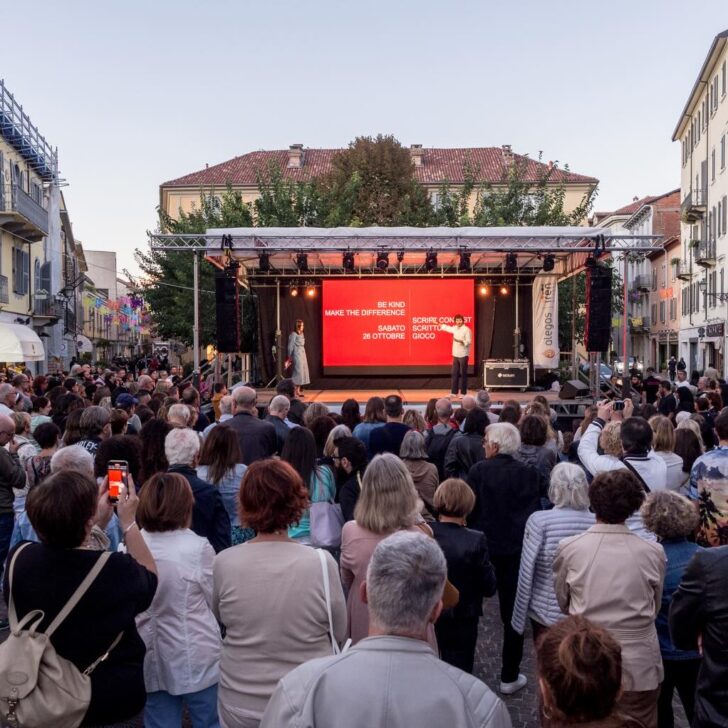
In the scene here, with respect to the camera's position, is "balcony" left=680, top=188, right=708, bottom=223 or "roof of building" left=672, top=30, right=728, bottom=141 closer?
"roof of building" left=672, top=30, right=728, bottom=141

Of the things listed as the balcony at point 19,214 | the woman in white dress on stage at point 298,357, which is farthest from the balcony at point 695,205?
the balcony at point 19,214

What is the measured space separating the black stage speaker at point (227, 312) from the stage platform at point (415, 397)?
1329 mm

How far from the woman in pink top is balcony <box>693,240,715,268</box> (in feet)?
112

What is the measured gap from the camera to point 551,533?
150 inches

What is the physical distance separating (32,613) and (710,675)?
7.23 feet

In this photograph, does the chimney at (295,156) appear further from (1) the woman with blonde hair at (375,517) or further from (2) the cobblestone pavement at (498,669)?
(1) the woman with blonde hair at (375,517)

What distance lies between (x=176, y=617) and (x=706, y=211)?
1473 inches

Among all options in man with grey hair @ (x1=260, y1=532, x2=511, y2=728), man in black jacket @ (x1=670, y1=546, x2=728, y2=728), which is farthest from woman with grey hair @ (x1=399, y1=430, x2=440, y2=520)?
man with grey hair @ (x1=260, y1=532, x2=511, y2=728)

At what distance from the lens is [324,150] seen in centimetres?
5112

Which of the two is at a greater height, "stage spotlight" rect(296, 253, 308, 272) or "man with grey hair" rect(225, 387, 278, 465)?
"stage spotlight" rect(296, 253, 308, 272)

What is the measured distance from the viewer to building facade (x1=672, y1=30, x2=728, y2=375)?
106ft

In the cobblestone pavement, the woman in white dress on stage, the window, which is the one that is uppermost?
the window

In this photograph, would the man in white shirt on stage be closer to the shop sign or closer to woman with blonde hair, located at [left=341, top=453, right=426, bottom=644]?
woman with blonde hair, located at [left=341, top=453, right=426, bottom=644]

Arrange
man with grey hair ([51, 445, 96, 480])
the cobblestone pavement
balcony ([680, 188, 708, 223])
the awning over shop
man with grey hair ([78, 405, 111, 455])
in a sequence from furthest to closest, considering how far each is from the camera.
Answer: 1. balcony ([680, 188, 708, 223])
2. the awning over shop
3. man with grey hair ([78, 405, 111, 455])
4. the cobblestone pavement
5. man with grey hair ([51, 445, 96, 480])
